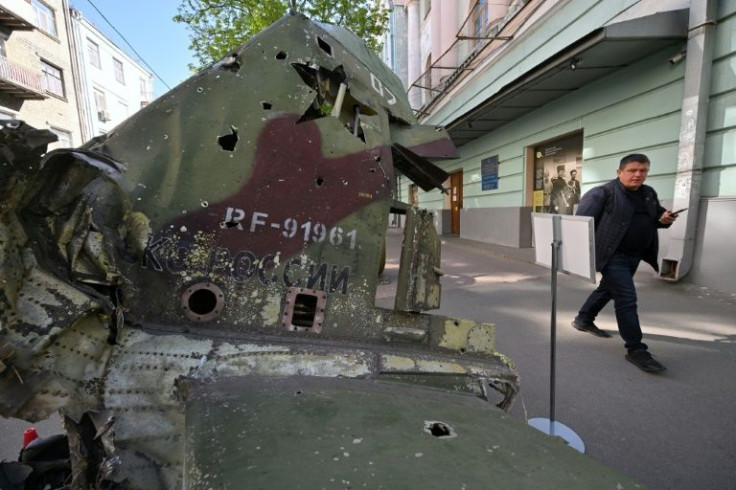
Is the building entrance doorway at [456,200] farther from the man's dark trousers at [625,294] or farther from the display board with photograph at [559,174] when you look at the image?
the man's dark trousers at [625,294]

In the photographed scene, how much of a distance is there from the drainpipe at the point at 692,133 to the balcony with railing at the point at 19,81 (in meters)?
18.9

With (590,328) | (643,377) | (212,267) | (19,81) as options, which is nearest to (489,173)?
(590,328)

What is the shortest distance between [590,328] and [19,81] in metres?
20.1

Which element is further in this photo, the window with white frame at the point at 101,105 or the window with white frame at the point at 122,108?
the window with white frame at the point at 122,108

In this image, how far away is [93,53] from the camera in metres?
22.8

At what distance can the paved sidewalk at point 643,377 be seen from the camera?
84.7 inches

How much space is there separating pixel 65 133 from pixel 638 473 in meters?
23.6

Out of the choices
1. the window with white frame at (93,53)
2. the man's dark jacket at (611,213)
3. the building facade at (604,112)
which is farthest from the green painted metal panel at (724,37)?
the window with white frame at (93,53)

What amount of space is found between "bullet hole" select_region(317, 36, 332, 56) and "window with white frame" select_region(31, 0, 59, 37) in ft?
71.4

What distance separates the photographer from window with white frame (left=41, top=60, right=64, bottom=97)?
17.3 meters

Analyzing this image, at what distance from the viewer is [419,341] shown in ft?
6.57

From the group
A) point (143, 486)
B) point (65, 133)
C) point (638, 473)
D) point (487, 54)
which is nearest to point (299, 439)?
point (143, 486)

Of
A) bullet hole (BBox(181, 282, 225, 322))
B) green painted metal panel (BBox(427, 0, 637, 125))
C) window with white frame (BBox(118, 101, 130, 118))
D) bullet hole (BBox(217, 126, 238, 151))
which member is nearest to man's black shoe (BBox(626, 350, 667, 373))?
bullet hole (BBox(181, 282, 225, 322))

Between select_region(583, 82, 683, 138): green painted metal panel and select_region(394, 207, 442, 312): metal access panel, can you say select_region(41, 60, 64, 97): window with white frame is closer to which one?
select_region(583, 82, 683, 138): green painted metal panel
